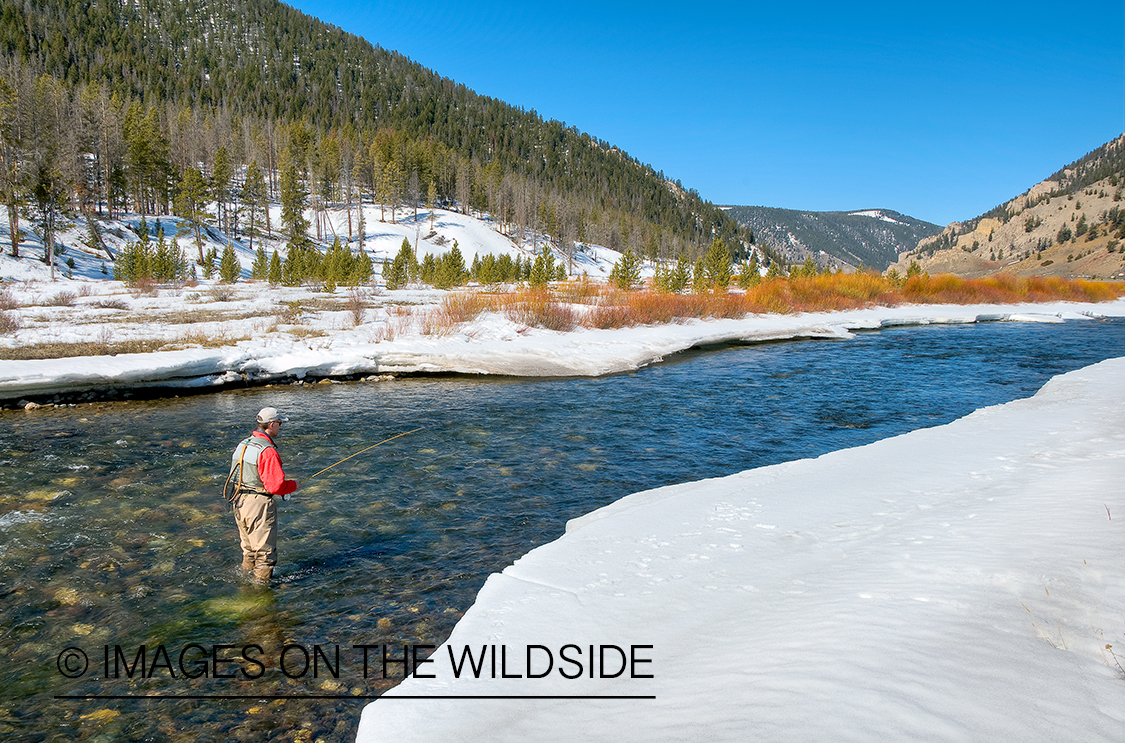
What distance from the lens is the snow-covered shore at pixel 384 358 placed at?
1275cm

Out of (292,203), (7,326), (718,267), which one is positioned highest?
(292,203)

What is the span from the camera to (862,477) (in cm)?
755

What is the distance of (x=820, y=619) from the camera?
12.7 ft

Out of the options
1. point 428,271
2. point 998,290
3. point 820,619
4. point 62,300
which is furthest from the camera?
point 428,271

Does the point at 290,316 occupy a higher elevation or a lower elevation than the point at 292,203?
lower

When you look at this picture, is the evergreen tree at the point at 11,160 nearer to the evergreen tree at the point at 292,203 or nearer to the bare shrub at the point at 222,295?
the bare shrub at the point at 222,295

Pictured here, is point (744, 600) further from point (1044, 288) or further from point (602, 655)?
point (1044, 288)

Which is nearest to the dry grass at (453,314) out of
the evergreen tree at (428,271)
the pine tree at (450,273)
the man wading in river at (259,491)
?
the man wading in river at (259,491)

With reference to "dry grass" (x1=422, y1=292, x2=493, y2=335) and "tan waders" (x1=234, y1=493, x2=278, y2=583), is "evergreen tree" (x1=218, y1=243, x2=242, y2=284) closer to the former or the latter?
"dry grass" (x1=422, y1=292, x2=493, y2=335)

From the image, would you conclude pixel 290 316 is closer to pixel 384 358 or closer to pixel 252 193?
pixel 384 358

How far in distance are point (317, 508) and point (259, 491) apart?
225 cm

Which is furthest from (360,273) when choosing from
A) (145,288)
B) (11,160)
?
(11,160)

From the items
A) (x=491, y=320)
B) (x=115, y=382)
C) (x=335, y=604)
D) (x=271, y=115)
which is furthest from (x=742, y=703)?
(x=271, y=115)

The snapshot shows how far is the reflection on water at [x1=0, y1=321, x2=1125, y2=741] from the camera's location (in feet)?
14.5
